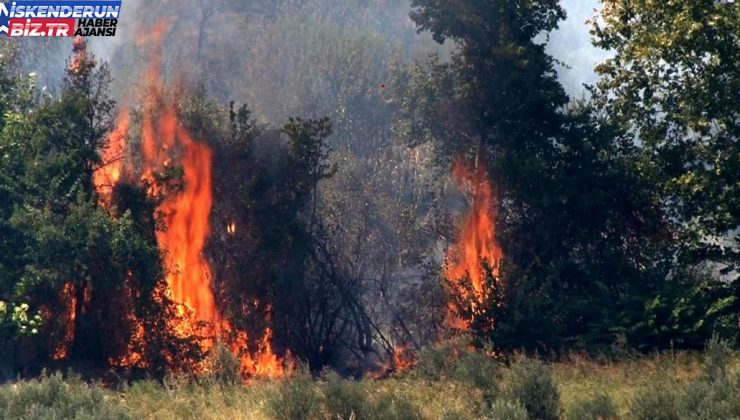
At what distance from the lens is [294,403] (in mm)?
13719

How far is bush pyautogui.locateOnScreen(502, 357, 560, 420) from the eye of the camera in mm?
12906

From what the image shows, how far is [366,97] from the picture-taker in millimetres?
53031

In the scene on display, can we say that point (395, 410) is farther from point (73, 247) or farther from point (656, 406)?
point (73, 247)

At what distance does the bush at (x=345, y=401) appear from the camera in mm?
13312


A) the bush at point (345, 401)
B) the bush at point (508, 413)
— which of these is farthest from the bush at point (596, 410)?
the bush at point (345, 401)

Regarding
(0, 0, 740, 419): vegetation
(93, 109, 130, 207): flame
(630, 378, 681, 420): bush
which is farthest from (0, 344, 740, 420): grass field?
(93, 109, 130, 207): flame

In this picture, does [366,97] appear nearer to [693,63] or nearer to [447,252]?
[447,252]

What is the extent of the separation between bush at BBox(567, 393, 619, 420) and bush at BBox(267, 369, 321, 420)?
4.35 m

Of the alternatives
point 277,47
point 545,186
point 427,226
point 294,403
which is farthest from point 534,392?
point 277,47

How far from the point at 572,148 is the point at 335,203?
1284cm

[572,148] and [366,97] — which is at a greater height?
[366,97]

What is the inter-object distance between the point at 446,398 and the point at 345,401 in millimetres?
2134

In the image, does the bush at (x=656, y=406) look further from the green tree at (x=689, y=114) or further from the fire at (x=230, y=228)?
Result: the fire at (x=230, y=228)

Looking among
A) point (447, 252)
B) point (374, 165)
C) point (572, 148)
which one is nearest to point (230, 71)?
point (374, 165)
